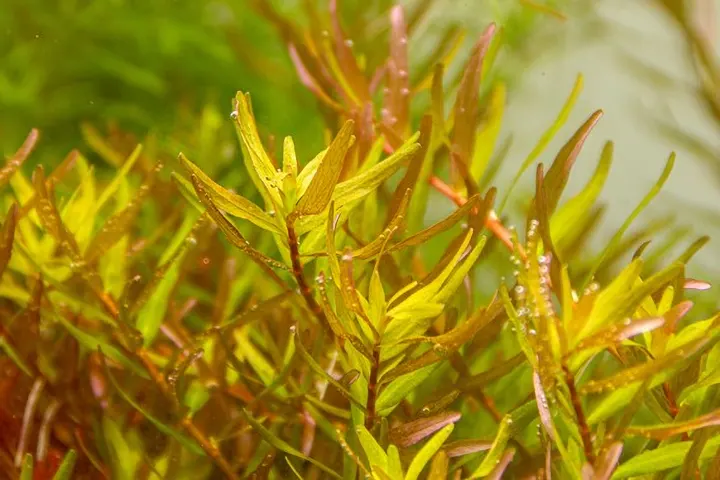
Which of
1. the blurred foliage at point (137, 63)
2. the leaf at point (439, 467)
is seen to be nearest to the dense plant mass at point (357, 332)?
the leaf at point (439, 467)

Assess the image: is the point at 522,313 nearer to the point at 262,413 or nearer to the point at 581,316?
the point at 581,316

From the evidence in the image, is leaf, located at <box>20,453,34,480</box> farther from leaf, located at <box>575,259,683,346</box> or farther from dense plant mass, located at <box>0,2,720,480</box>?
leaf, located at <box>575,259,683,346</box>

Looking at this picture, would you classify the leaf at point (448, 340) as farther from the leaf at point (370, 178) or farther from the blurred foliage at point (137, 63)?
the blurred foliage at point (137, 63)

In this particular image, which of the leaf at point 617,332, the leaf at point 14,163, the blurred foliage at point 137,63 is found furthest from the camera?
the blurred foliage at point 137,63

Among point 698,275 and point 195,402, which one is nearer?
point 195,402

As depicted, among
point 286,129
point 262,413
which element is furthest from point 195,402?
point 286,129

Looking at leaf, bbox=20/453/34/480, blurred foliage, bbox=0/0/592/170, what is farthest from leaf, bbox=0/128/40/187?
blurred foliage, bbox=0/0/592/170
